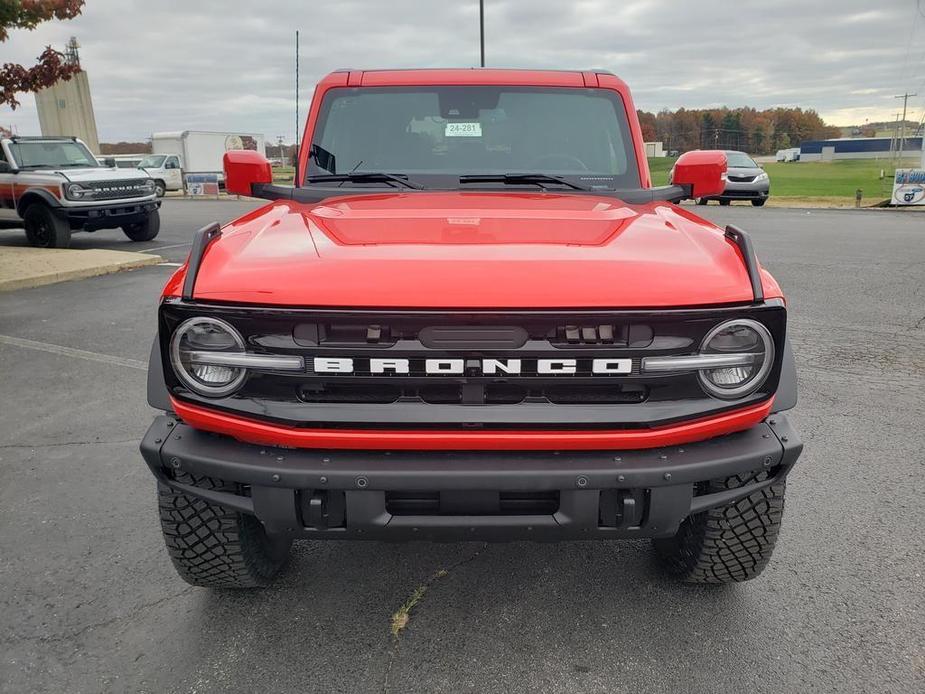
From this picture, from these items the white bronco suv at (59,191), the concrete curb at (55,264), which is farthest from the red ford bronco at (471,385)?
the white bronco suv at (59,191)

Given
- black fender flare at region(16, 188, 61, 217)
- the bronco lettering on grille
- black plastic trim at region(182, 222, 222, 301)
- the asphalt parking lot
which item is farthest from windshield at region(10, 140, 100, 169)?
the bronco lettering on grille

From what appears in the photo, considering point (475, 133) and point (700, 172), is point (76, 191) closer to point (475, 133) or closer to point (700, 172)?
point (475, 133)

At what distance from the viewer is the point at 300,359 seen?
2.03 m

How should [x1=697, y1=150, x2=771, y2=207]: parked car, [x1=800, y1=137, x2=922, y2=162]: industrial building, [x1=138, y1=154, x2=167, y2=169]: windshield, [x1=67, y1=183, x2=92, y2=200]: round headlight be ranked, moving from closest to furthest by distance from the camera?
[x1=67, y1=183, x2=92, y2=200]: round headlight, [x1=697, y1=150, x2=771, y2=207]: parked car, [x1=138, y1=154, x2=167, y2=169]: windshield, [x1=800, y1=137, x2=922, y2=162]: industrial building

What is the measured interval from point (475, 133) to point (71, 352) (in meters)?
4.32

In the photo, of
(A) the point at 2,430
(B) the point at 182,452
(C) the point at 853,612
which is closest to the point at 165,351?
(B) the point at 182,452

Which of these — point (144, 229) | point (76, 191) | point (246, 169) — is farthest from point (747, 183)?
point (246, 169)

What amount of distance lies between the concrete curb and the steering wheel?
26.1 feet

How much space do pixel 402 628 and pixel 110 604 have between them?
1.06 metres

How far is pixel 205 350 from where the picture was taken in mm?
2082

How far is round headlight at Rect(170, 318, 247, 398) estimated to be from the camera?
2.06 metres

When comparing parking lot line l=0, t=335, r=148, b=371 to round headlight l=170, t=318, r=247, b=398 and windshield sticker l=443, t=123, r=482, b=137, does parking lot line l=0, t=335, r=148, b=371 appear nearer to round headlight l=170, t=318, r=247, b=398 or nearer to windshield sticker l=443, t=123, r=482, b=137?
windshield sticker l=443, t=123, r=482, b=137

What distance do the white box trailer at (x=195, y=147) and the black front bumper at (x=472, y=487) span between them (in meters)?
40.9

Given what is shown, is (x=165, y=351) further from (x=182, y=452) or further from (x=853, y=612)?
(x=853, y=612)
